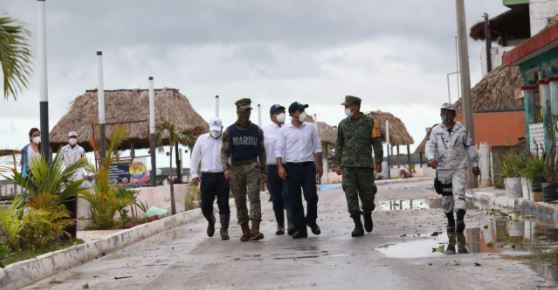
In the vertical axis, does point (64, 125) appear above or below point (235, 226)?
above

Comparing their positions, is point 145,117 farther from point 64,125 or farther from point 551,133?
point 551,133

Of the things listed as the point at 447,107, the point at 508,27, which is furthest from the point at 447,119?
the point at 508,27

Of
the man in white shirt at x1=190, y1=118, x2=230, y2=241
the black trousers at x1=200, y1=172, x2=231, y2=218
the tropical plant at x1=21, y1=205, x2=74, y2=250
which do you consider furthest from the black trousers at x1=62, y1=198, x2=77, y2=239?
the black trousers at x1=200, y1=172, x2=231, y2=218

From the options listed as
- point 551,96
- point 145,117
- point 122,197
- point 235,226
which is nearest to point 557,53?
point 551,96

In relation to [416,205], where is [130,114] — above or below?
above

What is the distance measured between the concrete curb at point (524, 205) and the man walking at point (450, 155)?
232 centimetres

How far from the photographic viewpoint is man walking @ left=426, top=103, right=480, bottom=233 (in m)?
13.3

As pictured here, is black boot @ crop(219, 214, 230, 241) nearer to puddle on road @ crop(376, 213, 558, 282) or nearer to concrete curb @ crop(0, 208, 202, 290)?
concrete curb @ crop(0, 208, 202, 290)

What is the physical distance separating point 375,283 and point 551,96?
1435 cm

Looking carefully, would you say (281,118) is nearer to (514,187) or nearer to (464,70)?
(514,187)

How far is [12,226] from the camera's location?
1236cm

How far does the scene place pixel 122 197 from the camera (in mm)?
18781

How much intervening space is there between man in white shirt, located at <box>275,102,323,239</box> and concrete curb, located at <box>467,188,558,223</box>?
371cm

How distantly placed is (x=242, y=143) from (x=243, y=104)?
0.56 meters
